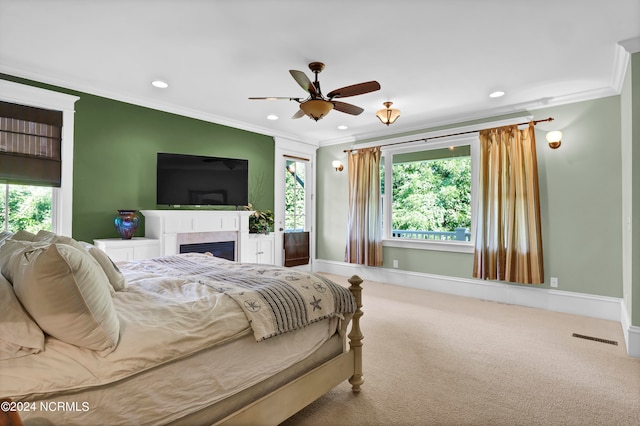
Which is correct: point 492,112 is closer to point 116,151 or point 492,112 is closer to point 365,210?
point 365,210

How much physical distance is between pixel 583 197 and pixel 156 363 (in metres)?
4.69

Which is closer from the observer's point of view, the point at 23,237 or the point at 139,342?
the point at 139,342

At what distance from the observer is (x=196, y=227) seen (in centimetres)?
448

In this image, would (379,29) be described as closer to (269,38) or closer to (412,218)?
(269,38)

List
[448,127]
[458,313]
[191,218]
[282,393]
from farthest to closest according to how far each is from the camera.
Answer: [448,127], [191,218], [458,313], [282,393]

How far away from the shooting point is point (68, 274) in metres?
1.14

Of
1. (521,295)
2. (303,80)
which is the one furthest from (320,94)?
(521,295)

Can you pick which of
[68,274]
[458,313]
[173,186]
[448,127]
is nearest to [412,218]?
[448,127]

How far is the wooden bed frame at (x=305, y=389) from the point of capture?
1515 millimetres

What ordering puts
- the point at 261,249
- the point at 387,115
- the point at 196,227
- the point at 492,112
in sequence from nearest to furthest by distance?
1. the point at 387,115
2. the point at 196,227
3. the point at 492,112
4. the point at 261,249

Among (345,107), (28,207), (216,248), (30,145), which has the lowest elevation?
(216,248)

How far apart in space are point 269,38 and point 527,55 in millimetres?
2328

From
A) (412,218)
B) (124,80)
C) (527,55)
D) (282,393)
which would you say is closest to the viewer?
(282,393)

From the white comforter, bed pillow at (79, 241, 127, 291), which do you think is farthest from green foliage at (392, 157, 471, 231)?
bed pillow at (79, 241, 127, 291)
